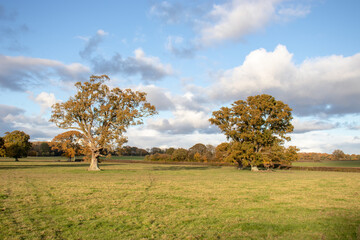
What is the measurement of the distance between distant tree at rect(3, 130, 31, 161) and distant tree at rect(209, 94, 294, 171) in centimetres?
5485

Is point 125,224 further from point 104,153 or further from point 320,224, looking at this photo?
point 104,153

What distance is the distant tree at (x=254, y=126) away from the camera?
48.3 meters

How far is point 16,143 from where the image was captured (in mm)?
74188

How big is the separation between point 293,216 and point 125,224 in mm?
6465

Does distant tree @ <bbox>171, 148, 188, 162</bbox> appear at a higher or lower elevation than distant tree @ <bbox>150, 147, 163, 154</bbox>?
lower

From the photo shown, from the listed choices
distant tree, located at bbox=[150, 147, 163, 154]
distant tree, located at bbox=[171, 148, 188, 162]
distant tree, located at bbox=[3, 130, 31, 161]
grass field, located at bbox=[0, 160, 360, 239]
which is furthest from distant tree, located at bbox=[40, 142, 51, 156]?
grass field, located at bbox=[0, 160, 360, 239]

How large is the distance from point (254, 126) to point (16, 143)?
6318 centimetres

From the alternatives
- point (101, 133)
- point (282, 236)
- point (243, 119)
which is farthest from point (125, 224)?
point (243, 119)

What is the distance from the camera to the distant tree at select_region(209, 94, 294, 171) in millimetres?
48344

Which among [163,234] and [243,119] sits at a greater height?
[243,119]

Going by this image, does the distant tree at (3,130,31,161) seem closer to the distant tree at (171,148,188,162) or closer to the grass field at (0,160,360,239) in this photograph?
the distant tree at (171,148,188,162)

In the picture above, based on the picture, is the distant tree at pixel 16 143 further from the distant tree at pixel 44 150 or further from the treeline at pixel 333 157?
the treeline at pixel 333 157

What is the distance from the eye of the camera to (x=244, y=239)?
24.9ft

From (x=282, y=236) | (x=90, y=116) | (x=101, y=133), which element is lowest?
(x=282, y=236)
